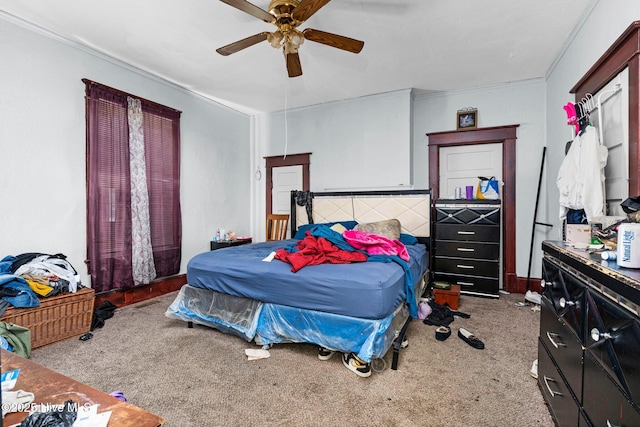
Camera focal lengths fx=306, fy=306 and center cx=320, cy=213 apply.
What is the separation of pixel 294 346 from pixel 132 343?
4.47 feet

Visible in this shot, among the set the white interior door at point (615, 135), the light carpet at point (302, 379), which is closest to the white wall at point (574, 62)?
the white interior door at point (615, 135)

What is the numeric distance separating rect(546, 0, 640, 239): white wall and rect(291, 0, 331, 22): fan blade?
200cm

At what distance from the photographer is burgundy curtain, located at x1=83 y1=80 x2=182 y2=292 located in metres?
3.22

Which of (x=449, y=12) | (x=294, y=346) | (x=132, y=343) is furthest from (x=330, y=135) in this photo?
(x=132, y=343)

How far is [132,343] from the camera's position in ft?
8.36

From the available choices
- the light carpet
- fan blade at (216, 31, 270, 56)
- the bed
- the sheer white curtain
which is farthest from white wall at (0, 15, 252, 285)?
fan blade at (216, 31, 270, 56)

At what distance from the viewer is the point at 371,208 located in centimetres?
440

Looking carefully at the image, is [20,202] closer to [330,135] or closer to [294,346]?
[294,346]

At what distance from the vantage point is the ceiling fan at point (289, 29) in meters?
2.11

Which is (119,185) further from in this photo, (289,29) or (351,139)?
(351,139)

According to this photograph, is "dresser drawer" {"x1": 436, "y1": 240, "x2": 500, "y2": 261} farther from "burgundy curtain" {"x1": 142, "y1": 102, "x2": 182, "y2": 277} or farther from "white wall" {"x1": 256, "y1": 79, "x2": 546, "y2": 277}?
"burgundy curtain" {"x1": 142, "y1": 102, "x2": 182, "y2": 277}

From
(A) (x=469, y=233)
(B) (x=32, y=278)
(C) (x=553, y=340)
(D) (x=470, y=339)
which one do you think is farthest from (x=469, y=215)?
(B) (x=32, y=278)

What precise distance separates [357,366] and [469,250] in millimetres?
2473

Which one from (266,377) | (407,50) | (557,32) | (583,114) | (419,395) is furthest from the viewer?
(407,50)
